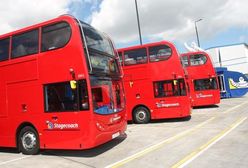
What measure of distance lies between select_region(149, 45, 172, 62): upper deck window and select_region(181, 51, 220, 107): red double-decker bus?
6.36 metres

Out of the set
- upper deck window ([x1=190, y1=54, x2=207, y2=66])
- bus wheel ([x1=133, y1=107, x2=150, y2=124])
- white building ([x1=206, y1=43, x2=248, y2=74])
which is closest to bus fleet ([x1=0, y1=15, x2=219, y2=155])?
bus wheel ([x1=133, y1=107, x2=150, y2=124])

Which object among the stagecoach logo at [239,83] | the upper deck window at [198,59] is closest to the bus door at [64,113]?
the upper deck window at [198,59]

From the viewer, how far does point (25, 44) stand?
10133mm

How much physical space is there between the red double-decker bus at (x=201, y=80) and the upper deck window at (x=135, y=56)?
6.50 meters

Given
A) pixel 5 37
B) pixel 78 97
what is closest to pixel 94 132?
pixel 78 97

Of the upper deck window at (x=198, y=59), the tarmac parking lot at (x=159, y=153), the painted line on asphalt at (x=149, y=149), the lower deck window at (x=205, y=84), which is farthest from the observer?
the upper deck window at (x=198, y=59)

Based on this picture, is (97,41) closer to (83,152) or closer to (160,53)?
(83,152)

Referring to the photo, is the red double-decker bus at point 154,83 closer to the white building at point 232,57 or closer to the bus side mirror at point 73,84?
the bus side mirror at point 73,84

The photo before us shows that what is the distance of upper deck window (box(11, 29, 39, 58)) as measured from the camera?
32.4 ft

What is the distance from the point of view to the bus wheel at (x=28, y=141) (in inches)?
384

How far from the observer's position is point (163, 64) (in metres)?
15.6

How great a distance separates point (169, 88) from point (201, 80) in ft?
24.7

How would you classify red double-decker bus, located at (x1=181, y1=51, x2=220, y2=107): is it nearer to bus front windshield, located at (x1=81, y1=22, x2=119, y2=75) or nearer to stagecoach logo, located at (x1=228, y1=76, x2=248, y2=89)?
stagecoach logo, located at (x1=228, y1=76, x2=248, y2=89)

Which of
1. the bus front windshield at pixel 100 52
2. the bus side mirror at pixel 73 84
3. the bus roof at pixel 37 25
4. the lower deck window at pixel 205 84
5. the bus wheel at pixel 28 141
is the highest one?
the bus roof at pixel 37 25
